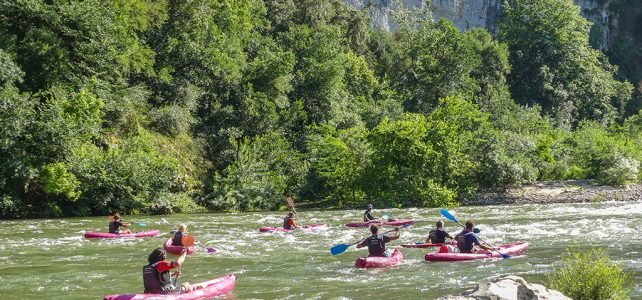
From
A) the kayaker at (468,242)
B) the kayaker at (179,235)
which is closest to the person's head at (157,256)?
the kayaker at (179,235)

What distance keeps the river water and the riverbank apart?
583 cm

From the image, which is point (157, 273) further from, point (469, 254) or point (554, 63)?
point (554, 63)

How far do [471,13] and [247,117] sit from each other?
3783cm

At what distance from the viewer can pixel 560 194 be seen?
1406 inches

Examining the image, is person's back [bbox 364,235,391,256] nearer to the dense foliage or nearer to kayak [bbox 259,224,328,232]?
kayak [bbox 259,224,328,232]

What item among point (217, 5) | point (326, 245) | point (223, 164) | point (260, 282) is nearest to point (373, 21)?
point (217, 5)

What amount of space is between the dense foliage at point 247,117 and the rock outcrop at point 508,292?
78.8 feet

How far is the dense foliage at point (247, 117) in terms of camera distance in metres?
31.1

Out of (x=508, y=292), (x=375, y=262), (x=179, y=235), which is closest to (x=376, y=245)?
(x=375, y=262)

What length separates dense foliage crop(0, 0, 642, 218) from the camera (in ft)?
102

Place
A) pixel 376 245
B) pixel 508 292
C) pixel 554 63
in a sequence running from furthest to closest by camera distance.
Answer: pixel 554 63 → pixel 376 245 → pixel 508 292

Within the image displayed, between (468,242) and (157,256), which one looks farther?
(468,242)

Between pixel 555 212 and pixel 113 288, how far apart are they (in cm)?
2036

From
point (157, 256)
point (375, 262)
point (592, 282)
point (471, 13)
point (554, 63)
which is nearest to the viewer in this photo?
point (592, 282)
